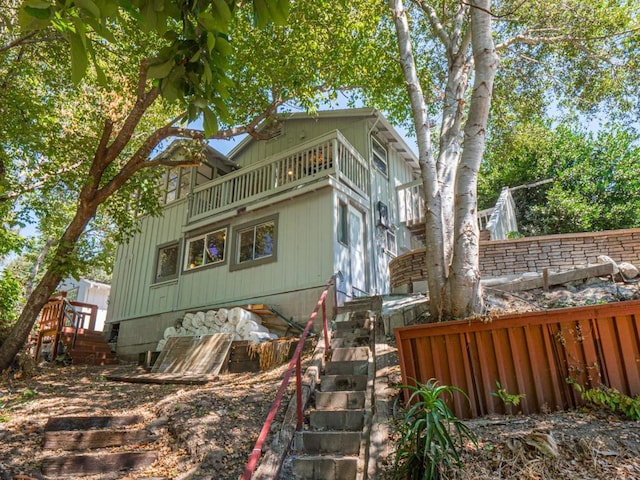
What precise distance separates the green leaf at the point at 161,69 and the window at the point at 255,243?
27.4 ft

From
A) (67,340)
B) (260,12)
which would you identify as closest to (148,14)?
(260,12)

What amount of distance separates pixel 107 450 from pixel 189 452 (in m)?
0.99

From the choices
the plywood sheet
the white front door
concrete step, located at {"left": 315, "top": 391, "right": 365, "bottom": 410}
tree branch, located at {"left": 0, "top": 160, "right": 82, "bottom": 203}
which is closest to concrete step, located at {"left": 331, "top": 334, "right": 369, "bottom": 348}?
concrete step, located at {"left": 315, "top": 391, "right": 365, "bottom": 410}

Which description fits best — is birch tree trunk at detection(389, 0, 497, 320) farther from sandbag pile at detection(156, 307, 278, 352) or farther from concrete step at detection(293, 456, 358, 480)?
sandbag pile at detection(156, 307, 278, 352)

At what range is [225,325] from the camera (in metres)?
9.50

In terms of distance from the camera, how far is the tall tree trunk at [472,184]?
16.2 ft

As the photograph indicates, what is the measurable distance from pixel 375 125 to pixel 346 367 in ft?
27.8

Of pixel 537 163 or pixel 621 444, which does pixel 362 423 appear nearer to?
pixel 621 444

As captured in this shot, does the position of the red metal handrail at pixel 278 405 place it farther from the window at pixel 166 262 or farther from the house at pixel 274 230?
the window at pixel 166 262

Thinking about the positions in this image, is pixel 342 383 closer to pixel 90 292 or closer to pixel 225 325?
pixel 225 325

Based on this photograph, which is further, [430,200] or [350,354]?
[350,354]

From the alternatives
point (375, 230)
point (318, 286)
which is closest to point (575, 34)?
point (375, 230)

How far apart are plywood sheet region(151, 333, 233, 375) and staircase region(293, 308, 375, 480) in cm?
289

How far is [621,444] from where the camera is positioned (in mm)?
3102
